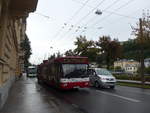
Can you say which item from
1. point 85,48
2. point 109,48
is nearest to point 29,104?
point 109,48

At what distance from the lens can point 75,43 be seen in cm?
5747

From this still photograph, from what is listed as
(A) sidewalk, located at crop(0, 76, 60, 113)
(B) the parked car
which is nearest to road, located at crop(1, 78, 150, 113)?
(A) sidewalk, located at crop(0, 76, 60, 113)

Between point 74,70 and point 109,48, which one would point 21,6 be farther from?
point 109,48

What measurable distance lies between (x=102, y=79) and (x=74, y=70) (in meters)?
4.39

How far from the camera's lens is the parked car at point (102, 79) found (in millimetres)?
23000

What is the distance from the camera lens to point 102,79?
2309 centimetres

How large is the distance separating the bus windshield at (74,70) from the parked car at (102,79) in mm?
3029

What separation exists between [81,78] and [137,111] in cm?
933

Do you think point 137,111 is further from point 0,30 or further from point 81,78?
point 81,78

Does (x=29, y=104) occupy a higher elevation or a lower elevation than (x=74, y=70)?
lower

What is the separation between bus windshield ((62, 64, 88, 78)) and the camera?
19141mm

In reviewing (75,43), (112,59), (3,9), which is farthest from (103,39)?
(3,9)

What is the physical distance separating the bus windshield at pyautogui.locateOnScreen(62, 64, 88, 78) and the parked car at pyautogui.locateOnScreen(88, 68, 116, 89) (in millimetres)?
3029

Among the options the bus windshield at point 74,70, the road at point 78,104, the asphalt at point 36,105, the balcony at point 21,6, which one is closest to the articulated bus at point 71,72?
the bus windshield at point 74,70
